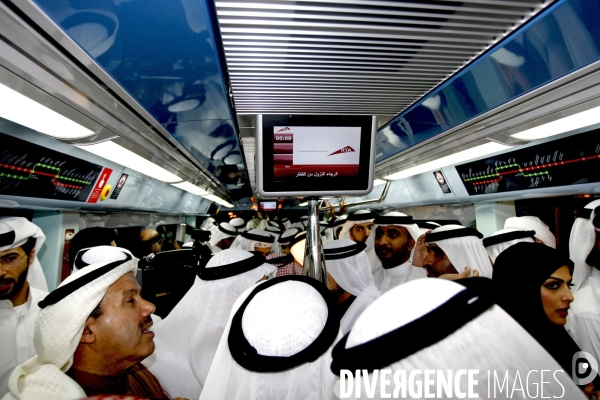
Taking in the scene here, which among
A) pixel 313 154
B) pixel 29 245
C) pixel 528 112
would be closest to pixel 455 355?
pixel 313 154

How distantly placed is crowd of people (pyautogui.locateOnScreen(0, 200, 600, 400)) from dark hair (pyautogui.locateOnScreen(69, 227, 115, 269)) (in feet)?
2.21

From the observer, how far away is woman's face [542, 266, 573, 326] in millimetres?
2396

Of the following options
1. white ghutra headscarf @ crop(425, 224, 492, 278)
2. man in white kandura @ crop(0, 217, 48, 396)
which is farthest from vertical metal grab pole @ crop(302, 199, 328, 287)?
man in white kandura @ crop(0, 217, 48, 396)

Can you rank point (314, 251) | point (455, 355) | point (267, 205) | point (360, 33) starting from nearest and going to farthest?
point (455, 355), point (360, 33), point (314, 251), point (267, 205)

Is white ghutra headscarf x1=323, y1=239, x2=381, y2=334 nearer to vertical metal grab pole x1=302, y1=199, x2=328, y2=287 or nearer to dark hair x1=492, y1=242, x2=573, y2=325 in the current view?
vertical metal grab pole x1=302, y1=199, x2=328, y2=287

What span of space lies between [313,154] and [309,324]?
1076mm

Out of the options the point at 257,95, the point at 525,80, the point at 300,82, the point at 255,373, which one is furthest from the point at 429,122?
the point at 255,373

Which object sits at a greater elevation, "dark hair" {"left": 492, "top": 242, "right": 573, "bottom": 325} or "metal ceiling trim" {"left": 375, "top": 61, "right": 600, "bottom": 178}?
"metal ceiling trim" {"left": 375, "top": 61, "right": 600, "bottom": 178}

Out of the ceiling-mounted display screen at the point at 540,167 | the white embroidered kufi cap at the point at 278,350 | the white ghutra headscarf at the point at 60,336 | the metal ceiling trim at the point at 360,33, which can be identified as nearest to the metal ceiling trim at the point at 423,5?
the metal ceiling trim at the point at 360,33

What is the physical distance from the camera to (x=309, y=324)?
4.19 ft

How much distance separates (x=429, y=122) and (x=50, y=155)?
12.0ft

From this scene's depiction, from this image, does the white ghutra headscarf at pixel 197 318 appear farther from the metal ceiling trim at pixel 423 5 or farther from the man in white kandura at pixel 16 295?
the metal ceiling trim at pixel 423 5

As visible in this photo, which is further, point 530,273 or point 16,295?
point 16,295

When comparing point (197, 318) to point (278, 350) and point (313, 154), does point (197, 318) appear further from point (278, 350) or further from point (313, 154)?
point (313, 154)
